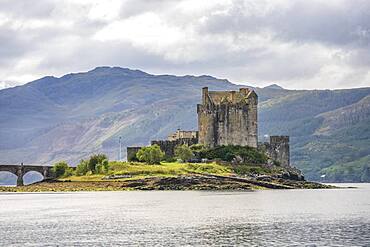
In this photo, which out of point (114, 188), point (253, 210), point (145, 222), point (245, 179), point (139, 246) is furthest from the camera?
point (245, 179)

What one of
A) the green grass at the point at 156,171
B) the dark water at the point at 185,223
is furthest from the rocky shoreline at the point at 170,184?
the dark water at the point at 185,223

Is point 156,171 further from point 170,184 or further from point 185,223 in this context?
point 185,223

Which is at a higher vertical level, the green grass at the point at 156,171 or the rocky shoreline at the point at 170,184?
the green grass at the point at 156,171

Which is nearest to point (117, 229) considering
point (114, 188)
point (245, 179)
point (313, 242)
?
point (313, 242)

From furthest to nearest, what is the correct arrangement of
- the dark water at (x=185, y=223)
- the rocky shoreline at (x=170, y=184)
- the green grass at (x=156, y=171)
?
the green grass at (x=156, y=171) < the rocky shoreline at (x=170, y=184) < the dark water at (x=185, y=223)

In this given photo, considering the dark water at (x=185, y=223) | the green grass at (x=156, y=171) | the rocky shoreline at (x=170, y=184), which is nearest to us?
the dark water at (x=185, y=223)

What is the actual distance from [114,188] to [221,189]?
24.0 meters

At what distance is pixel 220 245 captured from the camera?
77.3m

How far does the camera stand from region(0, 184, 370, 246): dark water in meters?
81.2

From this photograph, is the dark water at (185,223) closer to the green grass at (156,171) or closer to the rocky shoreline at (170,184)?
the rocky shoreline at (170,184)

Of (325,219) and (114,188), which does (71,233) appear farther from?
(114,188)

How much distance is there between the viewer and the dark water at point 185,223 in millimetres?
81188

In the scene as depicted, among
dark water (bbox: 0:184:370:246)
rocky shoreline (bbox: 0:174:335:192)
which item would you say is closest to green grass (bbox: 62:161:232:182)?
rocky shoreline (bbox: 0:174:335:192)

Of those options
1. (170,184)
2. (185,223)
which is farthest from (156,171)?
(185,223)
